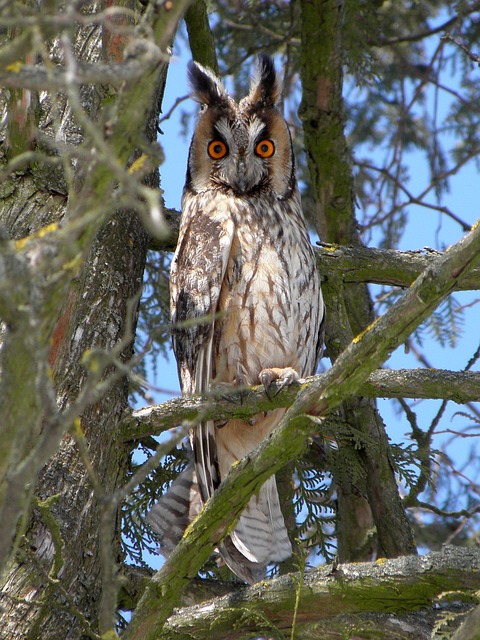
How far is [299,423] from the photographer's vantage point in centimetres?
171

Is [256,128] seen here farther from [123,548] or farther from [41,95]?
[123,548]

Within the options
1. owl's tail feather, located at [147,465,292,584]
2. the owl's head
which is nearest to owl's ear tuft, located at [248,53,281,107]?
the owl's head

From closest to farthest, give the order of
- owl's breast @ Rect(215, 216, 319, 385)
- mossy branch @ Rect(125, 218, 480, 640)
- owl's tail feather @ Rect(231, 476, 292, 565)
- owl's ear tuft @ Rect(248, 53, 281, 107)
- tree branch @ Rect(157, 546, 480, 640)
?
mossy branch @ Rect(125, 218, 480, 640), tree branch @ Rect(157, 546, 480, 640), owl's tail feather @ Rect(231, 476, 292, 565), owl's breast @ Rect(215, 216, 319, 385), owl's ear tuft @ Rect(248, 53, 281, 107)

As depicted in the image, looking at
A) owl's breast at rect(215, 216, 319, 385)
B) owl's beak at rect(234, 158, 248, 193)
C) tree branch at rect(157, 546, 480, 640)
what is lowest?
tree branch at rect(157, 546, 480, 640)

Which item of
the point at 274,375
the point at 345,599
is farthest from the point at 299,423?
the point at 274,375

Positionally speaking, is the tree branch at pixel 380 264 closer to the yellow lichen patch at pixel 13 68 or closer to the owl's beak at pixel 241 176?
the owl's beak at pixel 241 176

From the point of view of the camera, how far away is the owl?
3.10 metres

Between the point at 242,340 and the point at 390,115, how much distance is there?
2.47 metres

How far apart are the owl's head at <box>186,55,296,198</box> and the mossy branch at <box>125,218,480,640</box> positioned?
1.91m

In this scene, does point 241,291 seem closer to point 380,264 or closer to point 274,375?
point 274,375

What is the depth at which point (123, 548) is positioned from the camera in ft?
9.55

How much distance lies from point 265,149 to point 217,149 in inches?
8.5

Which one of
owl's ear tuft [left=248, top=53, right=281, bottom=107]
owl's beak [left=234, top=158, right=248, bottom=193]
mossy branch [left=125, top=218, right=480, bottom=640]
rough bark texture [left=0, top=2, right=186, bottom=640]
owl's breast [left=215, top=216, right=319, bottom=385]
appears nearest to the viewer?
rough bark texture [left=0, top=2, right=186, bottom=640]

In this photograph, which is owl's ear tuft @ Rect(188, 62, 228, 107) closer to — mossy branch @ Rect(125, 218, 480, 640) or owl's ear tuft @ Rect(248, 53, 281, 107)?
owl's ear tuft @ Rect(248, 53, 281, 107)
